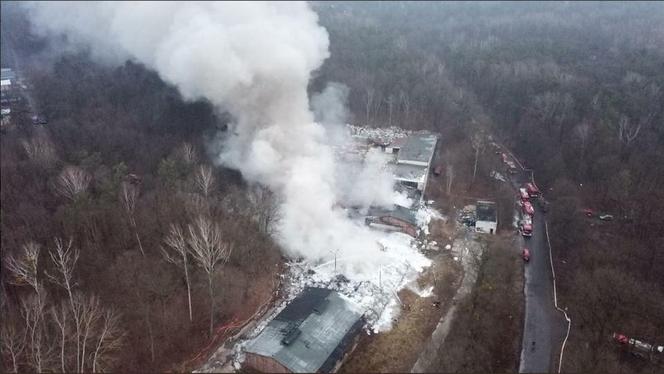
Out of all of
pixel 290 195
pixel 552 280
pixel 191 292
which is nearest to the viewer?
pixel 191 292

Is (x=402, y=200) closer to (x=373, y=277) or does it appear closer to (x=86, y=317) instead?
(x=373, y=277)

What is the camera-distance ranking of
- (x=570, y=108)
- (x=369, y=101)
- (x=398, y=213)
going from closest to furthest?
(x=398, y=213) < (x=570, y=108) < (x=369, y=101)

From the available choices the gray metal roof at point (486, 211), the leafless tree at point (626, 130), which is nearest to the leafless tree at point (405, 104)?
the gray metal roof at point (486, 211)

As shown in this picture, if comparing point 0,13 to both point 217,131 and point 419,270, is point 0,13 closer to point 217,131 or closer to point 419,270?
point 217,131

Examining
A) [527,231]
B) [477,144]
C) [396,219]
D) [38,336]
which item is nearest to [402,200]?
[396,219]

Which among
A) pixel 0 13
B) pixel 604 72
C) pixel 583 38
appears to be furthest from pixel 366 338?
pixel 0 13

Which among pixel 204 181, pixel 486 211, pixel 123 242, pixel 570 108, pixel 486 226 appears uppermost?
pixel 570 108
